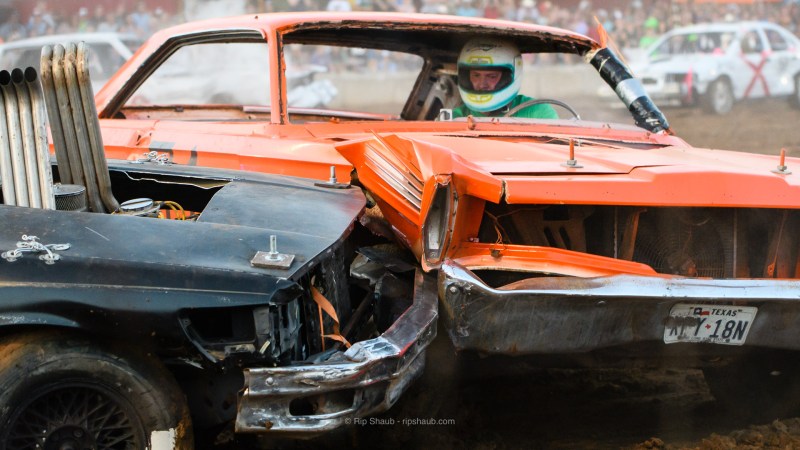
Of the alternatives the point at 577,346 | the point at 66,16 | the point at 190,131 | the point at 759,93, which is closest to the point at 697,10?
the point at 759,93

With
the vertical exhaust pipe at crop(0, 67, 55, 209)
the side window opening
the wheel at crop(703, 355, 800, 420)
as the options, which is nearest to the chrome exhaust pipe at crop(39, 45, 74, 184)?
the vertical exhaust pipe at crop(0, 67, 55, 209)

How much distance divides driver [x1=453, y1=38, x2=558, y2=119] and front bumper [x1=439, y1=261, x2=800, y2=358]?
228 centimetres

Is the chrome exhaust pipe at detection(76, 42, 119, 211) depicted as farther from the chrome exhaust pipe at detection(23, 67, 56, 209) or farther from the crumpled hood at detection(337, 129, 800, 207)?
the crumpled hood at detection(337, 129, 800, 207)

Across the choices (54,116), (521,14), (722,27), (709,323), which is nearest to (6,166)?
(54,116)

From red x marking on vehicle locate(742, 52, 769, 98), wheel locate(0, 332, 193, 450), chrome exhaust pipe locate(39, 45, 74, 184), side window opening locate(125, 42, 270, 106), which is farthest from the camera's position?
red x marking on vehicle locate(742, 52, 769, 98)

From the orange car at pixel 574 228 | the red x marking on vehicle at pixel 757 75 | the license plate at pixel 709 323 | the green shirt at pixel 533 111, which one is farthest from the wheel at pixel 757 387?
the red x marking on vehicle at pixel 757 75

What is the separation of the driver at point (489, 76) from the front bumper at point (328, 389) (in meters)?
2.54

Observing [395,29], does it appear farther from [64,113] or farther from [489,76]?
[64,113]

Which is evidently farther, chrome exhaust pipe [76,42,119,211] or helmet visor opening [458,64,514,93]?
helmet visor opening [458,64,514,93]

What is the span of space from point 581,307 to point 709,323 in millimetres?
483

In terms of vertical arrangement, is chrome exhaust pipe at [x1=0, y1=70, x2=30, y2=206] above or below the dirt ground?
above

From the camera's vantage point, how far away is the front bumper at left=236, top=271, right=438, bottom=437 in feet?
9.64

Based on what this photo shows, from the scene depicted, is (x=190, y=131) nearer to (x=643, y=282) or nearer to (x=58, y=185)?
(x=58, y=185)

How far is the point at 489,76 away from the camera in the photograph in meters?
5.41
